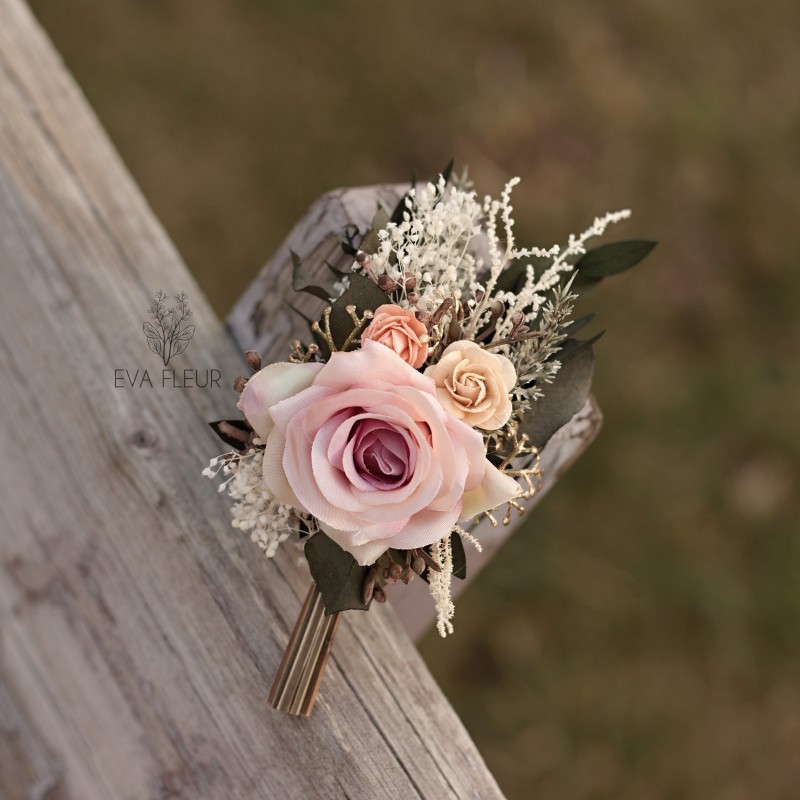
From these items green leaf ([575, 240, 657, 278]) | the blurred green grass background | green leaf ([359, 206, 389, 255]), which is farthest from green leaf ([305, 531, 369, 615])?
the blurred green grass background

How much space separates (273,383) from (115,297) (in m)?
0.59

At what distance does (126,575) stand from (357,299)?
61 centimetres

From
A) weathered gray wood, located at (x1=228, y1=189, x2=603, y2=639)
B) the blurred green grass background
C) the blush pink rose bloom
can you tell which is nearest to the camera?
the blush pink rose bloom

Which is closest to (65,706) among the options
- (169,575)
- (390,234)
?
(169,575)

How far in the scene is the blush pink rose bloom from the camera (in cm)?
91

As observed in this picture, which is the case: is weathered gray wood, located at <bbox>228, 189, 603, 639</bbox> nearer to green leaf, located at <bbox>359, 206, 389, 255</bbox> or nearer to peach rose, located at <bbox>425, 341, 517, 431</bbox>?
green leaf, located at <bbox>359, 206, 389, 255</bbox>

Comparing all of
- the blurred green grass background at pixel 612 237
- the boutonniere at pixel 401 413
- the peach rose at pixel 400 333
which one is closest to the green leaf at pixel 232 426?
the boutonniere at pixel 401 413

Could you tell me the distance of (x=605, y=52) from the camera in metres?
3.09

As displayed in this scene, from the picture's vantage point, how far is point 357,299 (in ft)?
3.43

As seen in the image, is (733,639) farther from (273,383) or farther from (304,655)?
(273,383)

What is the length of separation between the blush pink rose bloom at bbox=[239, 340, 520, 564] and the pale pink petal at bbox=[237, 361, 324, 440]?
0.02m

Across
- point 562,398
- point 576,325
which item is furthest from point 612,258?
point 562,398
